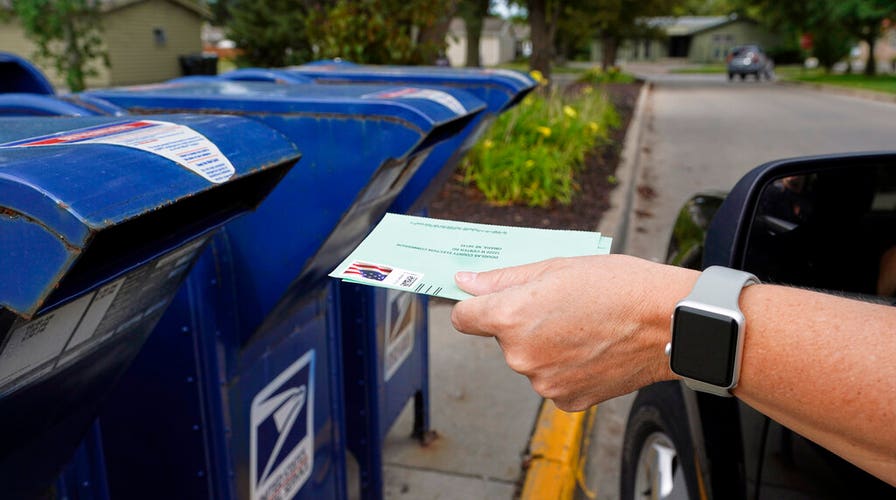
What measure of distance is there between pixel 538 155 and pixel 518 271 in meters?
6.08

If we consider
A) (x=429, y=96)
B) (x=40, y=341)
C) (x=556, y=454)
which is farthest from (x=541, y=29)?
(x=40, y=341)

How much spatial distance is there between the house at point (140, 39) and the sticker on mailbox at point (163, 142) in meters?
24.0

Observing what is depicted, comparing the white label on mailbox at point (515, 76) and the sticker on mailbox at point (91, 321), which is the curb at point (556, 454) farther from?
the sticker on mailbox at point (91, 321)

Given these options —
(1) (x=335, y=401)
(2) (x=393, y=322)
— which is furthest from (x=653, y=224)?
(1) (x=335, y=401)

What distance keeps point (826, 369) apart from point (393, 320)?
2065mm

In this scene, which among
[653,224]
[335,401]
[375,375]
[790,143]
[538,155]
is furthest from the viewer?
[790,143]

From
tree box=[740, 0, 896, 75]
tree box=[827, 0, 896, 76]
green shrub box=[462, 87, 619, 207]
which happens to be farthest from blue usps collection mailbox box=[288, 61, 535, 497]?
tree box=[740, 0, 896, 75]

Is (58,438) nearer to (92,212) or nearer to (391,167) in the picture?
(92,212)

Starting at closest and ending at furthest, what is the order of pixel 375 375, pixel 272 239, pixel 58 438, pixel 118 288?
pixel 118 288
pixel 58 438
pixel 272 239
pixel 375 375

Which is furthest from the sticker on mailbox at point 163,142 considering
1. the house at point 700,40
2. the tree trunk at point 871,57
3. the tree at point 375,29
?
the house at point 700,40

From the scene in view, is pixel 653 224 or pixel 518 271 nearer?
pixel 518 271

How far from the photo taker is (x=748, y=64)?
36969mm

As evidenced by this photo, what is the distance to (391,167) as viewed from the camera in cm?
200

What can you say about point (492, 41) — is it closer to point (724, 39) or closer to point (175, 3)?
point (724, 39)
